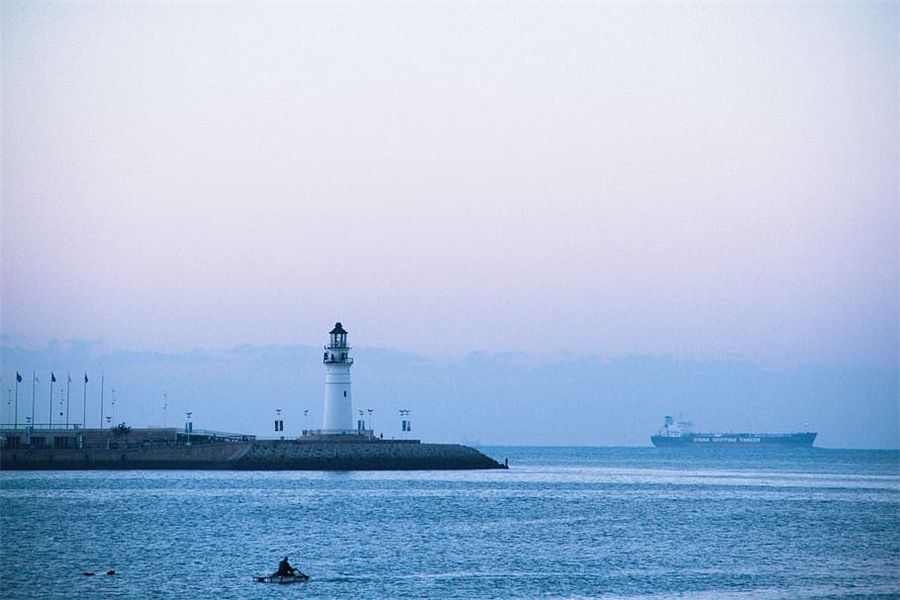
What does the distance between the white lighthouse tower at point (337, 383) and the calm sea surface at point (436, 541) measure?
28.1ft

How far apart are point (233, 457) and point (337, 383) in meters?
11.9

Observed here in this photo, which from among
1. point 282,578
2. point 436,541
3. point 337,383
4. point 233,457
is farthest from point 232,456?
point 282,578

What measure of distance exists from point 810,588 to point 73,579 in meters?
25.8

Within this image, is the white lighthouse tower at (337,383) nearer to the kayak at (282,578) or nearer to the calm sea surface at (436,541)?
the calm sea surface at (436,541)

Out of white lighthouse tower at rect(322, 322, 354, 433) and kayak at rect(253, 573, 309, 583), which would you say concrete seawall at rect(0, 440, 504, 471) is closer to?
white lighthouse tower at rect(322, 322, 354, 433)

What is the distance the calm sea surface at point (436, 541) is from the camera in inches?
1727

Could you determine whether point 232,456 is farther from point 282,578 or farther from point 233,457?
point 282,578

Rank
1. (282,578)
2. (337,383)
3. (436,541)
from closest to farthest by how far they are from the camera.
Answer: (282,578), (436,541), (337,383)

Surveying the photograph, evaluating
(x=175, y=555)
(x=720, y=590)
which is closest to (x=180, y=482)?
(x=175, y=555)

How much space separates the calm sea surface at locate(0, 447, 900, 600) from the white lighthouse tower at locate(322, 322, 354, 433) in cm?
856

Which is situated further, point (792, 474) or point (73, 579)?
point (792, 474)

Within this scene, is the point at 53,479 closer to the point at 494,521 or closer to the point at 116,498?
the point at 116,498

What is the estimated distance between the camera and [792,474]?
14262cm

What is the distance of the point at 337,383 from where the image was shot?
343ft
